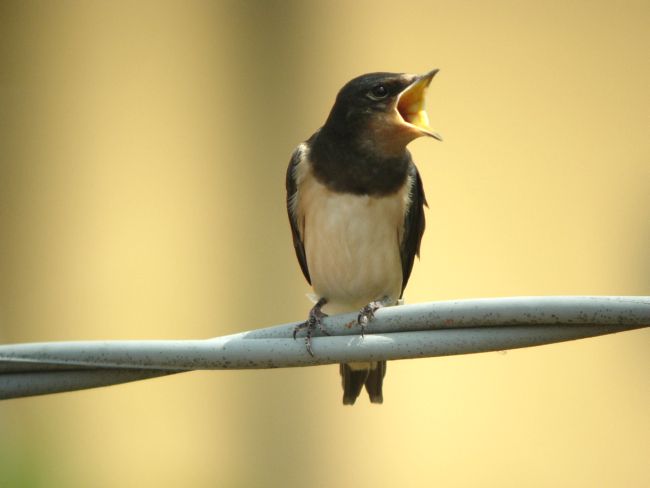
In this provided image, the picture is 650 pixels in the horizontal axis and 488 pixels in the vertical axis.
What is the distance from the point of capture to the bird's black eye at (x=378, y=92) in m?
3.63

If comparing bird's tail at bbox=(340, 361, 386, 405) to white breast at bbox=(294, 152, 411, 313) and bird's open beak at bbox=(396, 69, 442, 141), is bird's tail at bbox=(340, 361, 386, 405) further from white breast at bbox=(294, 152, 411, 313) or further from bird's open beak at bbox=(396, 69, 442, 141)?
bird's open beak at bbox=(396, 69, 442, 141)

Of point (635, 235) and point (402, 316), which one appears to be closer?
point (402, 316)

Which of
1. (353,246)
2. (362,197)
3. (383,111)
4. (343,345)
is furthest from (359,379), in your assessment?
(343,345)

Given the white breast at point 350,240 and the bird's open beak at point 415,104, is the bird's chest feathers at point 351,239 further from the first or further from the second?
the bird's open beak at point 415,104

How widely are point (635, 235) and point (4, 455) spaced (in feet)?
11.3

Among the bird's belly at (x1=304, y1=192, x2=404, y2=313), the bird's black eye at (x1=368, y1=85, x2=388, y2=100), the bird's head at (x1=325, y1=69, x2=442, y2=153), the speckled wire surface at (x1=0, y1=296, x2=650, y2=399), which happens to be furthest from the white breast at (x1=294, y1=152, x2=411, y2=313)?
the speckled wire surface at (x1=0, y1=296, x2=650, y2=399)

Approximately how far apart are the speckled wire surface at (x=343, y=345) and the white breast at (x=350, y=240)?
142 cm

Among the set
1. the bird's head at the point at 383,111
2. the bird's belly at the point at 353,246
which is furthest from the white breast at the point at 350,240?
the bird's head at the point at 383,111

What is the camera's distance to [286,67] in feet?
24.3

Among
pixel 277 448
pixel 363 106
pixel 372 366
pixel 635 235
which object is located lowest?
pixel 277 448

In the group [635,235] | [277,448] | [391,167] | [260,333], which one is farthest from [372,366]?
[277,448]

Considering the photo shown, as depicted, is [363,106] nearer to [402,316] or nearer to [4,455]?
[402,316]

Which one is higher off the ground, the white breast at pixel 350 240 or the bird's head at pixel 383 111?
the bird's head at pixel 383 111

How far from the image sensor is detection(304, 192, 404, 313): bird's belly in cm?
380
